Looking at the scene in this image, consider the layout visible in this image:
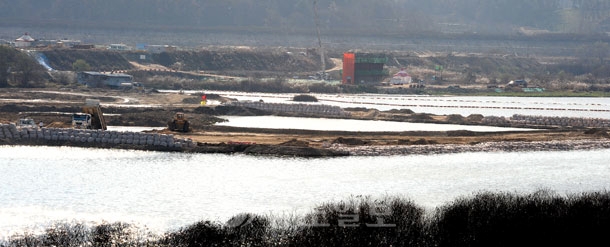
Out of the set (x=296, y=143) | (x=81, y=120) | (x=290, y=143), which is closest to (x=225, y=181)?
(x=290, y=143)

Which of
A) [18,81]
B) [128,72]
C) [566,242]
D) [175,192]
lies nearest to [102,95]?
[18,81]

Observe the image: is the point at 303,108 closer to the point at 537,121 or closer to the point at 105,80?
the point at 537,121

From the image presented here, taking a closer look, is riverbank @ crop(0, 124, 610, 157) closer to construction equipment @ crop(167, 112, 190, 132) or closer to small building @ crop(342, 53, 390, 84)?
construction equipment @ crop(167, 112, 190, 132)

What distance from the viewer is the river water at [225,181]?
44188 millimetres

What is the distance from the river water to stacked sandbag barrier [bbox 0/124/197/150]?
58.3 inches

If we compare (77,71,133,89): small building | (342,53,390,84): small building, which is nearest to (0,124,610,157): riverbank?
(77,71,133,89): small building

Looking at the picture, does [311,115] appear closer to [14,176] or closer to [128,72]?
[14,176]

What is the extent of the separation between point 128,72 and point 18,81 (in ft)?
79.1

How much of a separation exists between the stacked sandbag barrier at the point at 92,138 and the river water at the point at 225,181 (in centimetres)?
148

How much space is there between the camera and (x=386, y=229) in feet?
116

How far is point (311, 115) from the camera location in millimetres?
85562

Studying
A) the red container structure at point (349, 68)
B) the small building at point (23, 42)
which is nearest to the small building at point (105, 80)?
the red container structure at point (349, 68)

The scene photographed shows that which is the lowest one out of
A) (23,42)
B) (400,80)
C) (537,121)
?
(400,80)

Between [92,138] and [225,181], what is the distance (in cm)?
1405
